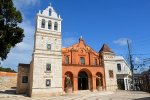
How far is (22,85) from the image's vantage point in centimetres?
3206

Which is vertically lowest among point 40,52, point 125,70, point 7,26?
point 125,70

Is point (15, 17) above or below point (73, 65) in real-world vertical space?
above

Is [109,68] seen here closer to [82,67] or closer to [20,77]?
[82,67]

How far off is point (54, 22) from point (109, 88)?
1698 cm

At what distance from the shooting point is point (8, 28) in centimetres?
1992

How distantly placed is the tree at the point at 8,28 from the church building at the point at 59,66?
8.40 metres

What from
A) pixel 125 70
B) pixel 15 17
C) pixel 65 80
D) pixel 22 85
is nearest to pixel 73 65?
pixel 65 80

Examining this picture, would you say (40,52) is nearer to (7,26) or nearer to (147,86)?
(7,26)

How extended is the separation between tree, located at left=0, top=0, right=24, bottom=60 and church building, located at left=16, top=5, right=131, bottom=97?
8404 mm

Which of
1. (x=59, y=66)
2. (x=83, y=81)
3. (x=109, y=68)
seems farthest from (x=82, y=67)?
(x=109, y=68)

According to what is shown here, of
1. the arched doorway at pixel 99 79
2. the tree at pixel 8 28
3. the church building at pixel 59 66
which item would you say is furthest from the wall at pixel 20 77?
the arched doorway at pixel 99 79

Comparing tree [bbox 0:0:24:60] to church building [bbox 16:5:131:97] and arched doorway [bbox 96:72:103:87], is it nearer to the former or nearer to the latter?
church building [bbox 16:5:131:97]

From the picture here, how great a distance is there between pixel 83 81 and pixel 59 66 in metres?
7.53

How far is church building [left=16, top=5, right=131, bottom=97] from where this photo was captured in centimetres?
2878
